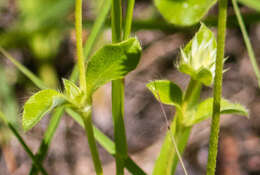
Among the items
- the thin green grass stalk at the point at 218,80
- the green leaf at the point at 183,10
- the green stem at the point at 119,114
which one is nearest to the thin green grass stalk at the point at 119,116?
the green stem at the point at 119,114

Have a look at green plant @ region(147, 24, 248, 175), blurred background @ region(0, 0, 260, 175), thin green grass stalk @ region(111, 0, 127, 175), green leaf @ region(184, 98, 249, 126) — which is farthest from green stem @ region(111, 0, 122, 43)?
blurred background @ region(0, 0, 260, 175)

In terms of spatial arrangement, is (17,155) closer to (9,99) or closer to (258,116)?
(9,99)

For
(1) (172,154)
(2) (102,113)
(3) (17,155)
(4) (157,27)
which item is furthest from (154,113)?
(1) (172,154)

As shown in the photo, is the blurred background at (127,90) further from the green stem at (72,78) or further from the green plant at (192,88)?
the green plant at (192,88)

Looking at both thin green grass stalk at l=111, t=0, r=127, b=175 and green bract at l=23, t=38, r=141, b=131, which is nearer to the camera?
green bract at l=23, t=38, r=141, b=131

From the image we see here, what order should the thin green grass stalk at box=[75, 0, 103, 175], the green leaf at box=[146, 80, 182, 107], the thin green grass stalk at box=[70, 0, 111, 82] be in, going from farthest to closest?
1. the thin green grass stalk at box=[70, 0, 111, 82]
2. the green leaf at box=[146, 80, 182, 107]
3. the thin green grass stalk at box=[75, 0, 103, 175]

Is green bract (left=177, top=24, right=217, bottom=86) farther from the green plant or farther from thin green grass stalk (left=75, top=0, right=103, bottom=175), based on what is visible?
thin green grass stalk (left=75, top=0, right=103, bottom=175)
